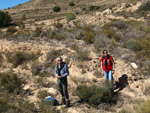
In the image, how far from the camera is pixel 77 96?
4.71 metres

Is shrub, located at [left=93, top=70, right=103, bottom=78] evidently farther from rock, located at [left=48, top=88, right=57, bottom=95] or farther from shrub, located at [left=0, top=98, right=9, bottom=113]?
shrub, located at [left=0, top=98, right=9, bottom=113]

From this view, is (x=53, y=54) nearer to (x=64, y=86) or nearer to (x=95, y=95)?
(x=64, y=86)

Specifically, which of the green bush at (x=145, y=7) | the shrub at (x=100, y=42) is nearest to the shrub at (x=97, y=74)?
the shrub at (x=100, y=42)

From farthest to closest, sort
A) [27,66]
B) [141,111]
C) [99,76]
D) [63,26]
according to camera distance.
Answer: [63,26] < [27,66] < [99,76] < [141,111]

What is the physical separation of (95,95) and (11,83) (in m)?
3.13

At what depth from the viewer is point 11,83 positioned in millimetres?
4969

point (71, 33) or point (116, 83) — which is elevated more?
point (71, 33)

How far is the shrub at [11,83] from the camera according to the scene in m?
4.93

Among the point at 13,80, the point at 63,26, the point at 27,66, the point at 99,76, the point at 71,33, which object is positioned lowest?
the point at 99,76

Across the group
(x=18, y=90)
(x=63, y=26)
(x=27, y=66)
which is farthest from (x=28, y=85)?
(x=63, y=26)

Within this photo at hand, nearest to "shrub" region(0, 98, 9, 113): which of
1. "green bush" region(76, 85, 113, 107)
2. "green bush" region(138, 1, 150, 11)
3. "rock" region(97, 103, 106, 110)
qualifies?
"green bush" region(76, 85, 113, 107)

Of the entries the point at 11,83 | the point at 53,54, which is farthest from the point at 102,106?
the point at 53,54

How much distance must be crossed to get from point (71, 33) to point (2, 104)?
24.6 ft

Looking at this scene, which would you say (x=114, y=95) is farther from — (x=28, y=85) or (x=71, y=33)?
(x=71, y=33)
